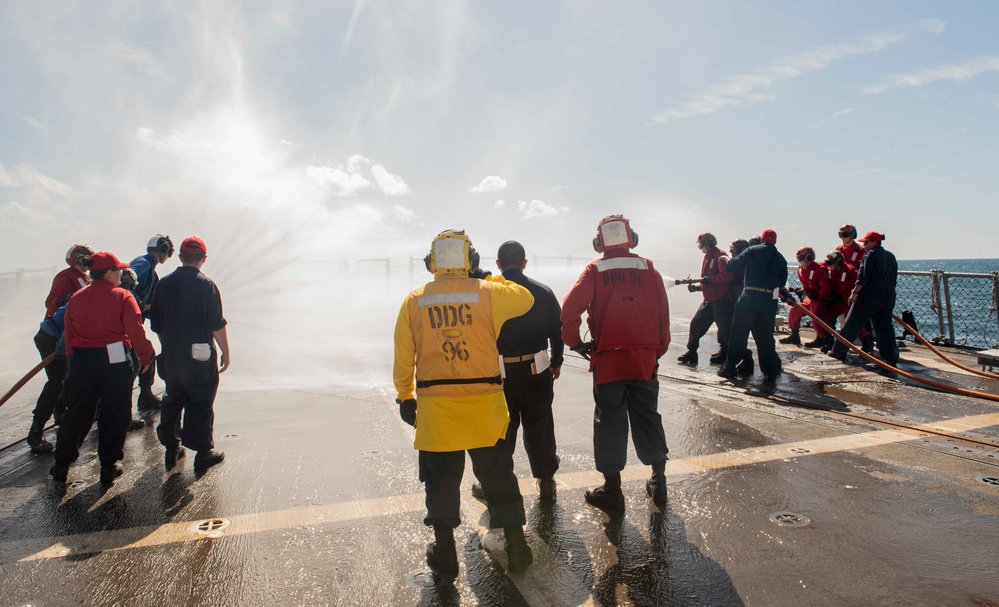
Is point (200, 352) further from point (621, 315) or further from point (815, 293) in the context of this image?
point (815, 293)

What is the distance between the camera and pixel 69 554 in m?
3.22

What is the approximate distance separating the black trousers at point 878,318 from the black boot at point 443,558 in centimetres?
773

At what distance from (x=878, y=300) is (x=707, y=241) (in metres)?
2.48

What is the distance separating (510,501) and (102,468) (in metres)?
3.33

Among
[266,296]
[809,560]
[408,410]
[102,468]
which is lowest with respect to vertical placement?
[809,560]

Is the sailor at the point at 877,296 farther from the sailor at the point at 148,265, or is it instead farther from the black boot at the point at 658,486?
the sailor at the point at 148,265

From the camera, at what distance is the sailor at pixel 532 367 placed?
3822 millimetres

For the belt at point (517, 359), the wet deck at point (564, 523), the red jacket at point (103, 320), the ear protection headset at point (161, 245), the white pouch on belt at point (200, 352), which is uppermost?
the ear protection headset at point (161, 245)

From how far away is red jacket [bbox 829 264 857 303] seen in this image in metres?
9.85

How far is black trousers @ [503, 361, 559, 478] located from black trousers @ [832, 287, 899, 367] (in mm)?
6528

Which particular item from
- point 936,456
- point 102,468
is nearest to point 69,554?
point 102,468

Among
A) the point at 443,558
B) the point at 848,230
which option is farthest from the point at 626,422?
the point at 848,230

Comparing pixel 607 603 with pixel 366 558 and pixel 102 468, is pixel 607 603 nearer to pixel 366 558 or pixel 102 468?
pixel 366 558

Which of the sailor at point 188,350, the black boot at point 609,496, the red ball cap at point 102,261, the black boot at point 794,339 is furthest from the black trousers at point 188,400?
the black boot at point 794,339
